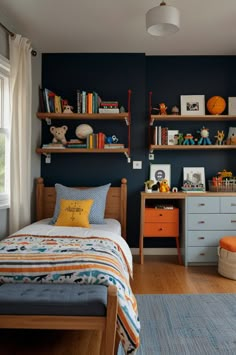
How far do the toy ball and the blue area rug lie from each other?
2078mm

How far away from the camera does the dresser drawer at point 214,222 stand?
372 cm

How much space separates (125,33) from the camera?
353 cm

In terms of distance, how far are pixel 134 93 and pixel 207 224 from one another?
1.88 metres

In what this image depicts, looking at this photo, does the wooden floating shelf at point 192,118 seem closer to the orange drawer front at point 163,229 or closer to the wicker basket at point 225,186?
the wicker basket at point 225,186

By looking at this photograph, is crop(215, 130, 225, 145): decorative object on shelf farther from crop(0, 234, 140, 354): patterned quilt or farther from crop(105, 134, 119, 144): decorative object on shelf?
crop(0, 234, 140, 354): patterned quilt

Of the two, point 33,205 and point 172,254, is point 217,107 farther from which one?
point 33,205

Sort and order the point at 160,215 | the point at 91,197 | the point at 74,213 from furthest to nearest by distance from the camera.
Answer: the point at 160,215, the point at 91,197, the point at 74,213

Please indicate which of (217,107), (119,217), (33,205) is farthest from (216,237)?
(33,205)

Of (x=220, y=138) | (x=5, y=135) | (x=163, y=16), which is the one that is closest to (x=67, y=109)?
(x=5, y=135)

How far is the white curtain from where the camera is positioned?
3283 mm

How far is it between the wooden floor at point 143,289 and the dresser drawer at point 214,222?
0.47 meters

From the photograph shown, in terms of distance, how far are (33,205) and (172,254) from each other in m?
1.91

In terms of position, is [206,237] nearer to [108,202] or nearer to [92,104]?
[108,202]

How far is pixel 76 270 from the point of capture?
1.98 meters
